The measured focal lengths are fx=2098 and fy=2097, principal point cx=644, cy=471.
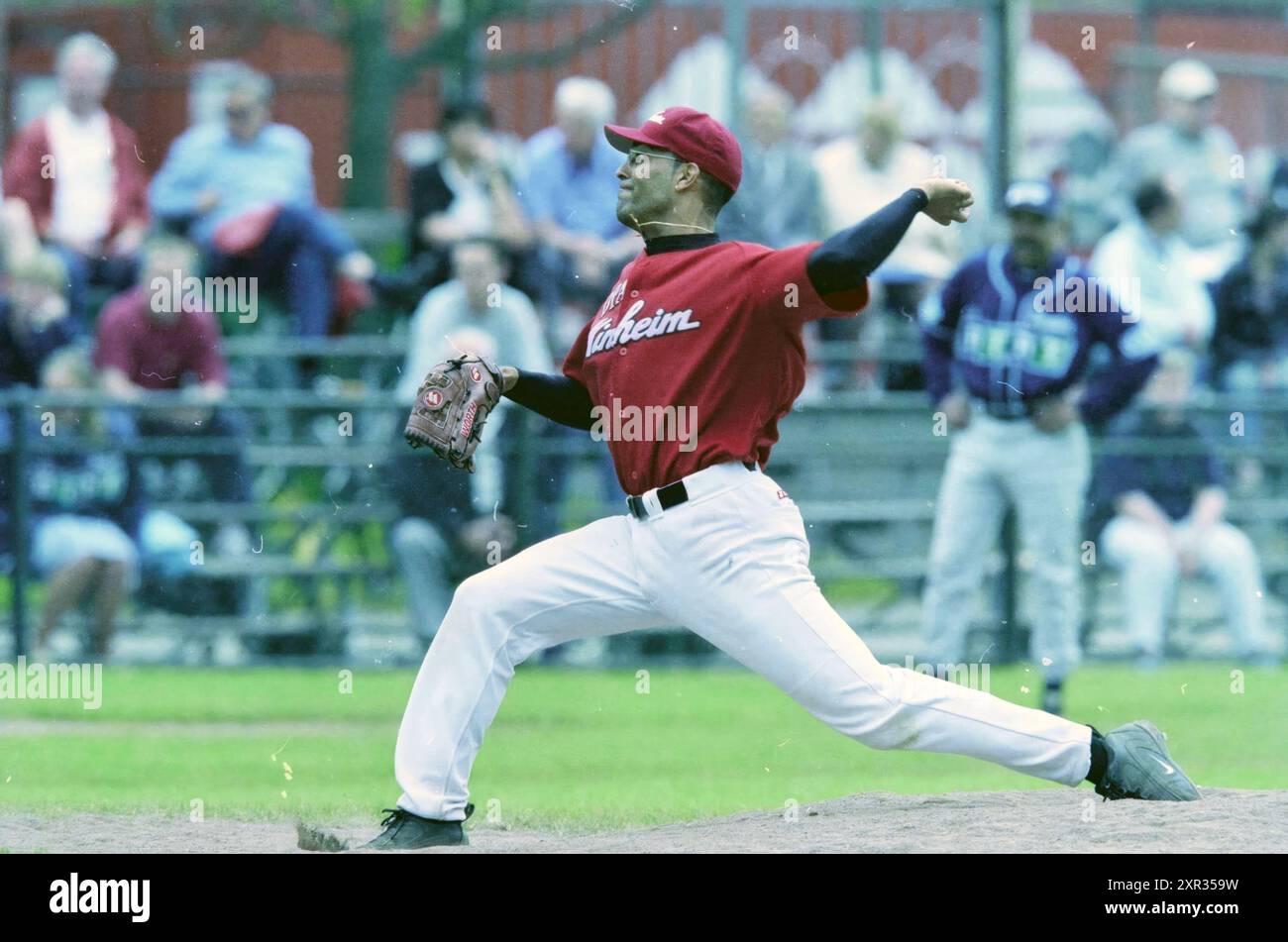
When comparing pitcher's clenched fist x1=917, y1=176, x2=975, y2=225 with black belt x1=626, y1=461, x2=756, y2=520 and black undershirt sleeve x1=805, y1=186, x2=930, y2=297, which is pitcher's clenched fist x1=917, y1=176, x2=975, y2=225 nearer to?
black undershirt sleeve x1=805, y1=186, x2=930, y2=297

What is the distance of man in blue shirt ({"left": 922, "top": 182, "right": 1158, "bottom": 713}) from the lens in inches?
396

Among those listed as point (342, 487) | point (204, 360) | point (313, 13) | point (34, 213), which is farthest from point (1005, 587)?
point (313, 13)

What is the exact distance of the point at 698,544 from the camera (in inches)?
229

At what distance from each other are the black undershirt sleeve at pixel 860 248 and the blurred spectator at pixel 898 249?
669 cm

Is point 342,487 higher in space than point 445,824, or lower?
higher

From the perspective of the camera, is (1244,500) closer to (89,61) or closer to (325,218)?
(325,218)

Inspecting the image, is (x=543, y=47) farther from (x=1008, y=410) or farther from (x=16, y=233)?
(x=1008, y=410)

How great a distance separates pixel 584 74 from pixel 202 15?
2849 millimetres

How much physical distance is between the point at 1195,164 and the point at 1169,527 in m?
2.62

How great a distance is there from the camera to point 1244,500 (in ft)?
41.3

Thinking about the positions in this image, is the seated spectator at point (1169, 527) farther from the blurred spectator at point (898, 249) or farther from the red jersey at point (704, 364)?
the red jersey at point (704, 364)

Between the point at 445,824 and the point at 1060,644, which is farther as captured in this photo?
the point at 1060,644

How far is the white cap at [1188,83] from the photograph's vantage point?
42.9ft

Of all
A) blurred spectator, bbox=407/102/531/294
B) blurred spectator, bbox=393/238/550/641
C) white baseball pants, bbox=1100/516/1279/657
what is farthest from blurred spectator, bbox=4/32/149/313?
white baseball pants, bbox=1100/516/1279/657
